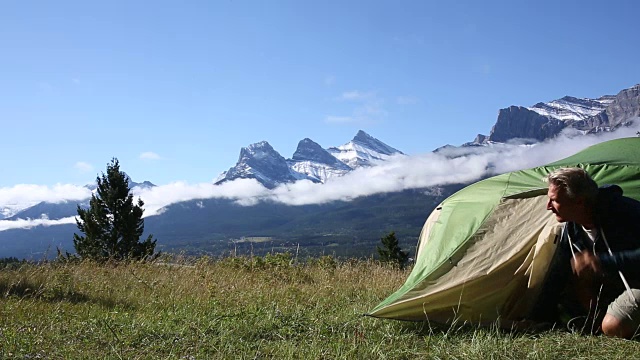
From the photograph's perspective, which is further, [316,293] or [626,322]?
[316,293]

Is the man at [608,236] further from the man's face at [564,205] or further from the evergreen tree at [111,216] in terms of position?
the evergreen tree at [111,216]

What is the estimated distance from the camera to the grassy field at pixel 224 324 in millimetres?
5848

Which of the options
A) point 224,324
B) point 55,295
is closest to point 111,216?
point 55,295

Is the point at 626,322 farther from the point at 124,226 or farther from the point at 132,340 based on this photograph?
the point at 124,226

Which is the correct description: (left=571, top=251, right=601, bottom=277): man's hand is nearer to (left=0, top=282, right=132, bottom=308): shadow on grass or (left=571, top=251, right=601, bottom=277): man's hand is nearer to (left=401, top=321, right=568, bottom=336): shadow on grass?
(left=401, top=321, right=568, bottom=336): shadow on grass

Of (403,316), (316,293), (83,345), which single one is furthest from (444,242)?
(83,345)

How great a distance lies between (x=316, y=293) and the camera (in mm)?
9812

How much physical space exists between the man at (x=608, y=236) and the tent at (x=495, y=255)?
689 mm

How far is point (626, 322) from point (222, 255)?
10275 mm

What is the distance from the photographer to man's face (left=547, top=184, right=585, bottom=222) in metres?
6.32

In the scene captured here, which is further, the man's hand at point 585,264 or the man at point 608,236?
the man's hand at point 585,264

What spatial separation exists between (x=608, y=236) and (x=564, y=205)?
587mm

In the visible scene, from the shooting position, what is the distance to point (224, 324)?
282 inches

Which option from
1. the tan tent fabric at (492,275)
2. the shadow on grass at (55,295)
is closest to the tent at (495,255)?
the tan tent fabric at (492,275)
